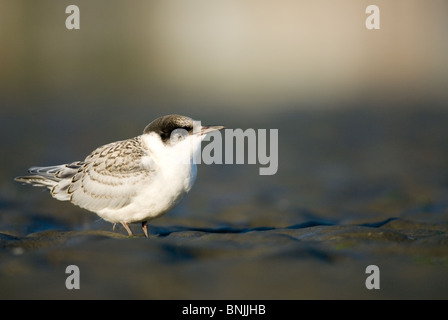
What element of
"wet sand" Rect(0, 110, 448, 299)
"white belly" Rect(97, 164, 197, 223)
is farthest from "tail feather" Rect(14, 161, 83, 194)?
"white belly" Rect(97, 164, 197, 223)

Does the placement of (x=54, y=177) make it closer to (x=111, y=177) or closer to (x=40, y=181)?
(x=40, y=181)

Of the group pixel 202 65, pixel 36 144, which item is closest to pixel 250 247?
pixel 36 144

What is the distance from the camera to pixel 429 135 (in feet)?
45.0

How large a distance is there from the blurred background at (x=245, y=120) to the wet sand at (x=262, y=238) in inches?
0.9

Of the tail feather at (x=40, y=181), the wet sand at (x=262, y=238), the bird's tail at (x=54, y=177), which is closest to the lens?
the wet sand at (x=262, y=238)

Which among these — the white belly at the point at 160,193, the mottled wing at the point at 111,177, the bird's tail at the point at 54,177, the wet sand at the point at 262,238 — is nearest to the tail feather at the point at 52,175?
the bird's tail at the point at 54,177

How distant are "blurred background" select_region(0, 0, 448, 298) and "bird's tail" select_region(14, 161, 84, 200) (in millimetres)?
580

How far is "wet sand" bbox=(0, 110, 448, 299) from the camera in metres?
5.23

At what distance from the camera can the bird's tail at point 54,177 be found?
285 inches

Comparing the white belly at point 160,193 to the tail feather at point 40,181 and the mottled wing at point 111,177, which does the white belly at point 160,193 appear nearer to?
the mottled wing at point 111,177

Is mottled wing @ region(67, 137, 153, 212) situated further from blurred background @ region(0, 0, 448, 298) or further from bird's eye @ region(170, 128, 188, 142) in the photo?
blurred background @ region(0, 0, 448, 298)

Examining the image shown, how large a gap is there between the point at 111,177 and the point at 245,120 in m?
9.21

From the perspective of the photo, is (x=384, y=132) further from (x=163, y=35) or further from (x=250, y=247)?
(x=163, y=35)

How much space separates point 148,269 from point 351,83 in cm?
1706
